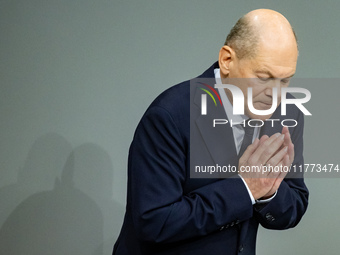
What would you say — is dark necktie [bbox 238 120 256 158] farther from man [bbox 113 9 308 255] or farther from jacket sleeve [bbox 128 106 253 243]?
jacket sleeve [bbox 128 106 253 243]

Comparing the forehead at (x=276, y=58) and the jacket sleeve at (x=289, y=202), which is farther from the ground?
the forehead at (x=276, y=58)

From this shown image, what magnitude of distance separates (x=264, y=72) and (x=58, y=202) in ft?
5.06

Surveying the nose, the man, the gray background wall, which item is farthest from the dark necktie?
the gray background wall

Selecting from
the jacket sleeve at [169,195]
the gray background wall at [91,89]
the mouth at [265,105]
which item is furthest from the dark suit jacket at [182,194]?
Answer: the gray background wall at [91,89]

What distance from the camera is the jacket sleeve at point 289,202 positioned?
1349 mm

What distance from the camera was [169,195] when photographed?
4.04 feet

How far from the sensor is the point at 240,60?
129cm

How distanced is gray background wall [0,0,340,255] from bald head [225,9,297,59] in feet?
3.90

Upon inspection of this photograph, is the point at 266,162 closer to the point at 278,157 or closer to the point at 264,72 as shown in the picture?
the point at 278,157

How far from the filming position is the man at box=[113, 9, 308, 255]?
48.6 inches

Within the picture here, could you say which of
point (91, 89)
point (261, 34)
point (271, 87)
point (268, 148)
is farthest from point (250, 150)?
point (91, 89)

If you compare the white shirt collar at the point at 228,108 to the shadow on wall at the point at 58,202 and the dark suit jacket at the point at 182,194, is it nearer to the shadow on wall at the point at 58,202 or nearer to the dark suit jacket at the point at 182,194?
the dark suit jacket at the point at 182,194

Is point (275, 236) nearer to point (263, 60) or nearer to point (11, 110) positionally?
point (11, 110)

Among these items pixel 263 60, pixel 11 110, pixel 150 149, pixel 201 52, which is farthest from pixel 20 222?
pixel 263 60
